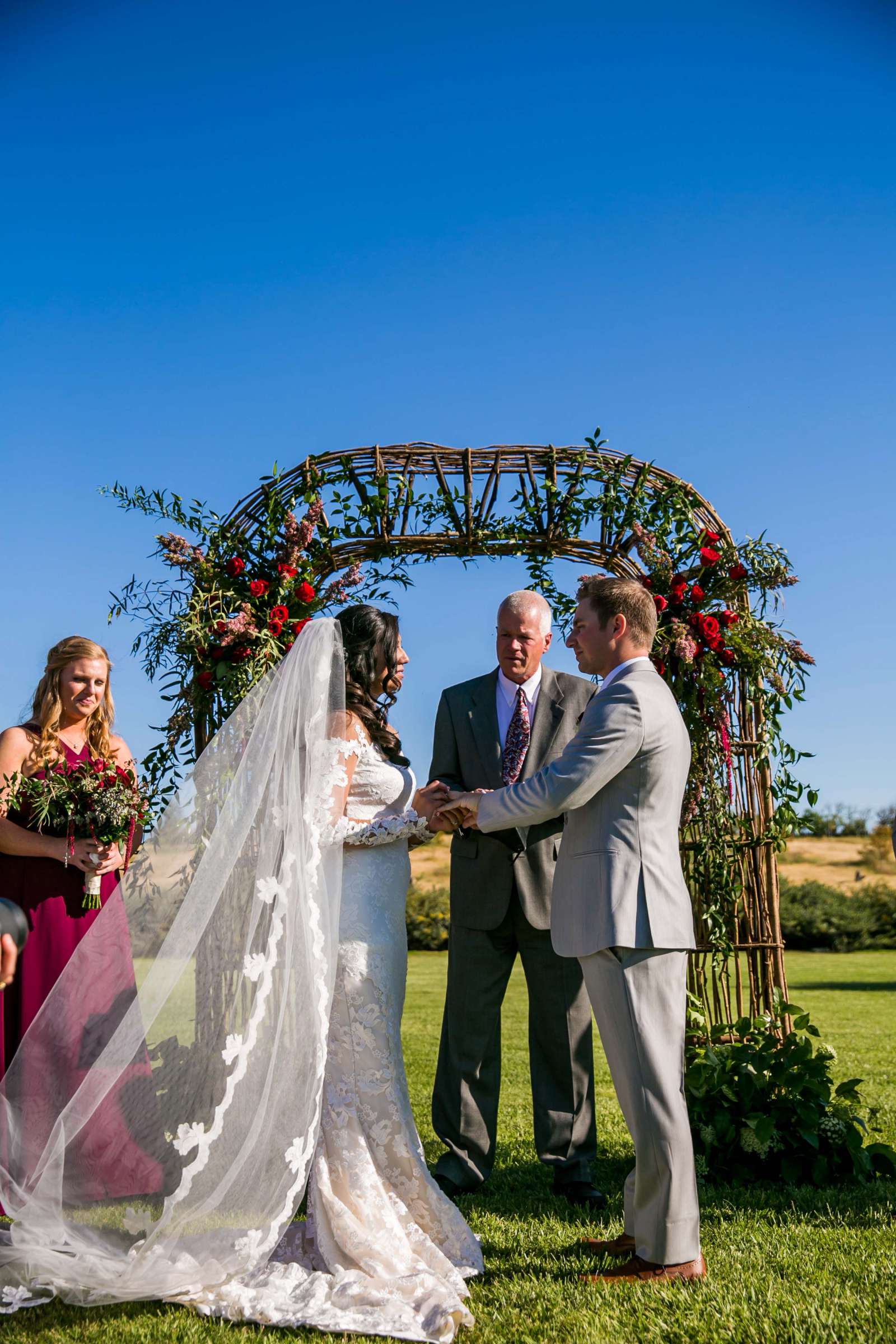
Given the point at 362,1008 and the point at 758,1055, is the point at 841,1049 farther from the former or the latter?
the point at 362,1008

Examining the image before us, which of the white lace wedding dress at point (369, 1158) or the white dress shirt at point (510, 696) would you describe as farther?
the white dress shirt at point (510, 696)

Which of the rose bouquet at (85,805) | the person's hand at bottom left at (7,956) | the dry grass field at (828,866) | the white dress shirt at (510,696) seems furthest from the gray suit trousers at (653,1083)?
the dry grass field at (828,866)

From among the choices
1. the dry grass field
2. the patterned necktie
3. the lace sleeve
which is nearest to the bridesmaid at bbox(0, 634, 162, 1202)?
the lace sleeve

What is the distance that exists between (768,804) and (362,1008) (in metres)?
2.75

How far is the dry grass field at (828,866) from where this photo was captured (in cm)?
2869

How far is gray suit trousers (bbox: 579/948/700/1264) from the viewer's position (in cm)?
352

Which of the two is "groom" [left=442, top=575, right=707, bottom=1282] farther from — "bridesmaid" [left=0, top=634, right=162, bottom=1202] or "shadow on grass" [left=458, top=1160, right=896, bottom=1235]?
"bridesmaid" [left=0, top=634, right=162, bottom=1202]

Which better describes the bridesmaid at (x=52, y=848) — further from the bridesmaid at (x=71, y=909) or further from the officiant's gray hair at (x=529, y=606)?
the officiant's gray hair at (x=529, y=606)

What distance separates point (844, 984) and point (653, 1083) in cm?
1554

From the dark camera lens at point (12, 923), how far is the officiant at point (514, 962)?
289 cm

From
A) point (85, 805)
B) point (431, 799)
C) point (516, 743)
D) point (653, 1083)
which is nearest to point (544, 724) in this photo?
point (516, 743)

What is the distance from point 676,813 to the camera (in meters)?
3.86

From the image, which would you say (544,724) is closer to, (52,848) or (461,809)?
(461,809)

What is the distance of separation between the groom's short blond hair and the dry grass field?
928 inches
